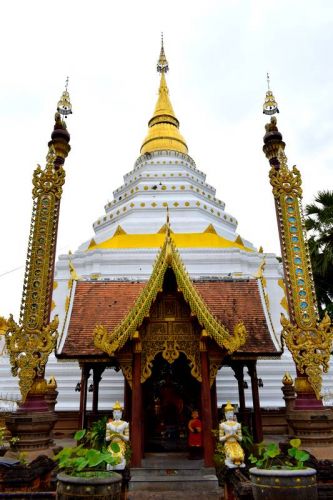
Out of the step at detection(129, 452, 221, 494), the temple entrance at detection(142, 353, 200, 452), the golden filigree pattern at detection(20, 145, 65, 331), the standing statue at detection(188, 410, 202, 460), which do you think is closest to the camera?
the step at detection(129, 452, 221, 494)

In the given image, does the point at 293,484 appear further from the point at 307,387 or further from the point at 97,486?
the point at 307,387

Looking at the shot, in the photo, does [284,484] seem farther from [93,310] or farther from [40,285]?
[40,285]

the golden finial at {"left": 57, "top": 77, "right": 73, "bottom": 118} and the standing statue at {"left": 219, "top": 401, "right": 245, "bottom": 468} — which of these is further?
the golden finial at {"left": 57, "top": 77, "right": 73, "bottom": 118}

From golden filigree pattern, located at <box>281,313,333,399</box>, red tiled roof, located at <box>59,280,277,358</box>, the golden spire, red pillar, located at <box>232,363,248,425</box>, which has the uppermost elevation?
the golden spire

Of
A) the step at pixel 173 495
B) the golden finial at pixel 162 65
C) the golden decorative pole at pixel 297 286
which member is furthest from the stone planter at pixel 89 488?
the golden finial at pixel 162 65

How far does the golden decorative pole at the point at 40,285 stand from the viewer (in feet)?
24.7

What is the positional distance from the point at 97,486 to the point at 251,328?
202 inches

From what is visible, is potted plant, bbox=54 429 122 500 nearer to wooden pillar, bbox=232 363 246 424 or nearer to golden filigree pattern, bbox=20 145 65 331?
golden filigree pattern, bbox=20 145 65 331

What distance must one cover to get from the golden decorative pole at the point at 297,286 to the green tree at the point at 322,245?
19.3 feet

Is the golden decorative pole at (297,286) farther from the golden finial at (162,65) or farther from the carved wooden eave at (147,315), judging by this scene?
the golden finial at (162,65)

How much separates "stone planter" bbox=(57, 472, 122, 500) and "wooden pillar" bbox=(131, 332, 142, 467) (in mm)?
2610

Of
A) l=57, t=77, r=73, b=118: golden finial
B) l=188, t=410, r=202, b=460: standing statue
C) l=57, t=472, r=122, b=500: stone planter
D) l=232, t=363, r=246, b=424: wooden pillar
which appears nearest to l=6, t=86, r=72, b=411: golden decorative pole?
l=57, t=77, r=73, b=118: golden finial

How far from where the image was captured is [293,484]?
399cm

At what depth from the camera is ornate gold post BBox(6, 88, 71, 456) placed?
7469mm
